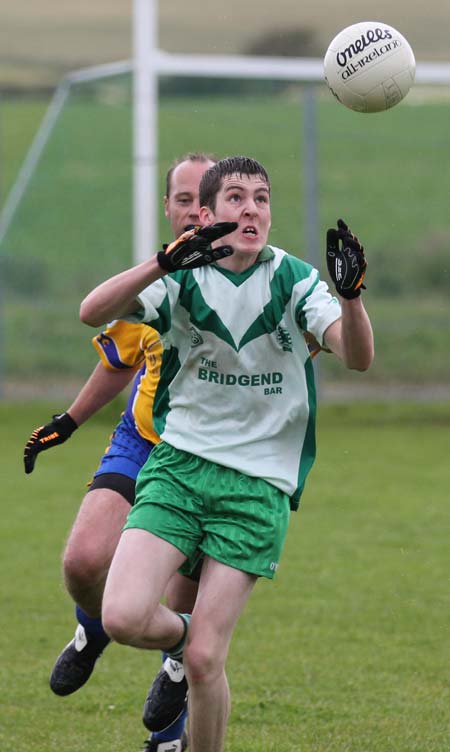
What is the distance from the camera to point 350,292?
4055mm

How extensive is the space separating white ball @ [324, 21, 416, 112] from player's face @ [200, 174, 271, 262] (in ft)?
2.59

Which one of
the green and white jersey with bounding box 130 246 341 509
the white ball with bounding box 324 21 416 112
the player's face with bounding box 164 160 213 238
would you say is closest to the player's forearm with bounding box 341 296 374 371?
the green and white jersey with bounding box 130 246 341 509

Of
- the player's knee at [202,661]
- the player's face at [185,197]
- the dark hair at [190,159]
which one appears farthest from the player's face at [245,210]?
the player's knee at [202,661]

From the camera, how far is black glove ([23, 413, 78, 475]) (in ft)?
18.0

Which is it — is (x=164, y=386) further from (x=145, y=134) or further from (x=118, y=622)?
(x=145, y=134)

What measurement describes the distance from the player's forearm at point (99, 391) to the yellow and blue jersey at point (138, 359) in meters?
0.04

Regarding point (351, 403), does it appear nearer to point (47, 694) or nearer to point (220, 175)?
point (47, 694)

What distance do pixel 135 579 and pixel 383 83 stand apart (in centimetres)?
214

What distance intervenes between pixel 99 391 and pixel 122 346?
0.77ft

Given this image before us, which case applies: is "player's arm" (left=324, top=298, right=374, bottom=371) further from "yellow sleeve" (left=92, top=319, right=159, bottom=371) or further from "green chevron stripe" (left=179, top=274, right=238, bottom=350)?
"yellow sleeve" (left=92, top=319, right=159, bottom=371)

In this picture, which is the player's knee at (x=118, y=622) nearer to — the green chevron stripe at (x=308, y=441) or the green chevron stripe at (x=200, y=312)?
the green chevron stripe at (x=308, y=441)

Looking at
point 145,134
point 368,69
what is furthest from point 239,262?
point 145,134

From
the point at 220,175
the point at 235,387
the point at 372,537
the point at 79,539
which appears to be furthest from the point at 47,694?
the point at 372,537

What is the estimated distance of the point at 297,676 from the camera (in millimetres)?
6062
